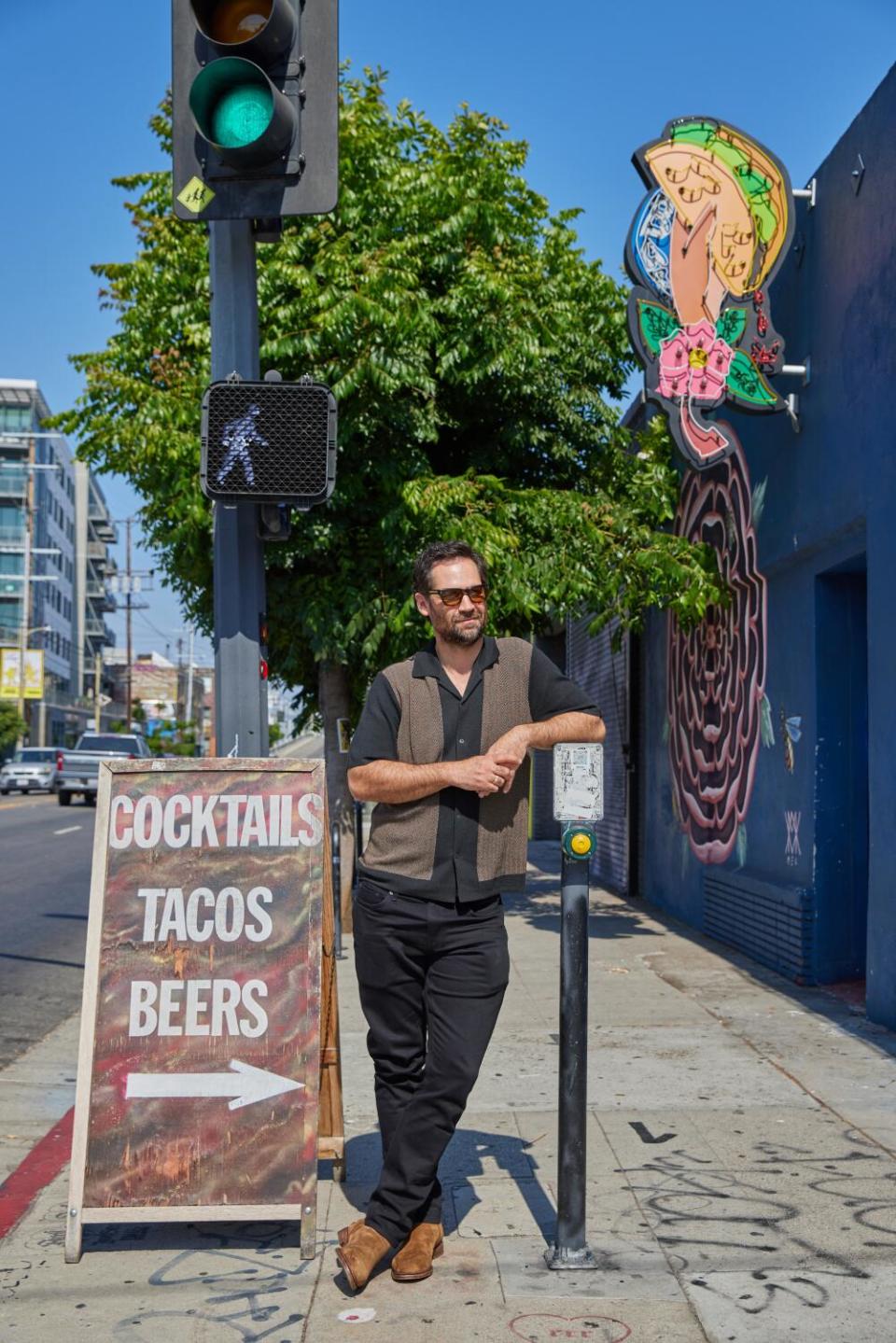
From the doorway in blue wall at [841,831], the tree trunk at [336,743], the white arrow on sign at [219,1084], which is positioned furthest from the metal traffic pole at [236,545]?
the tree trunk at [336,743]

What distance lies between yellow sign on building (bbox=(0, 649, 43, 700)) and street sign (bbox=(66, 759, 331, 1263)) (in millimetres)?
69062

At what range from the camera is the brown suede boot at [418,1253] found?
3934 mm

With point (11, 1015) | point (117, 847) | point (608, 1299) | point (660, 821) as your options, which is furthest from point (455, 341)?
point (608, 1299)

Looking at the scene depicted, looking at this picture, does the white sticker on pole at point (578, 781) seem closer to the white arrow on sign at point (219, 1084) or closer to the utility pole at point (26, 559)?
the white arrow on sign at point (219, 1084)

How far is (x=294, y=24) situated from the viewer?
15.0 feet

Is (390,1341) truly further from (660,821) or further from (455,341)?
(660,821)

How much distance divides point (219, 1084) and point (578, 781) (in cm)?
144

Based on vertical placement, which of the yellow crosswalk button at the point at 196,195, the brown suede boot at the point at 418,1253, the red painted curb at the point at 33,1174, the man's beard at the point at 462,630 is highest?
the yellow crosswalk button at the point at 196,195

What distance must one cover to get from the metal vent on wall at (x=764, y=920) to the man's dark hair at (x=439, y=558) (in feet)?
18.0

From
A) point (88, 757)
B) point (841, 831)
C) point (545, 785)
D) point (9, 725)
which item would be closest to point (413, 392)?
point (841, 831)

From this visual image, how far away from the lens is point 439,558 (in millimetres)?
4137

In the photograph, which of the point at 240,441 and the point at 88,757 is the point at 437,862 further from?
the point at 88,757

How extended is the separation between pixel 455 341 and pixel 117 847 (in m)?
8.13

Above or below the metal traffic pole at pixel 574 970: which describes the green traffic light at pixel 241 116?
above
